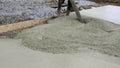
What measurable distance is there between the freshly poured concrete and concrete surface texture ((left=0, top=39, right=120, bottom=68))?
2249 mm

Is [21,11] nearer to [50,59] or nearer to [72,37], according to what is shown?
[72,37]

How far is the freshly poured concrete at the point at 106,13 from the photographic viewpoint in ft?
19.8

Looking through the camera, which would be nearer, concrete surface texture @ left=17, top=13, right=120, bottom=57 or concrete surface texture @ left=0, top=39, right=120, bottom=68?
concrete surface texture @ left=0, top=39, right=120, bottom=68

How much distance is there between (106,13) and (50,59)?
3.42 m

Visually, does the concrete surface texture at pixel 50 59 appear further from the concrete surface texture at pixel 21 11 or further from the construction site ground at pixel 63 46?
the concrete surface texture at pixel 21 11

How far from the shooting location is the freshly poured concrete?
19.8ft

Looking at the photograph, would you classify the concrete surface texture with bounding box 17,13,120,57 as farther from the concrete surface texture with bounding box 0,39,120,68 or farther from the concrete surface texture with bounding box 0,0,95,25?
the concrete surface texture with bounding box 0,0,95,25

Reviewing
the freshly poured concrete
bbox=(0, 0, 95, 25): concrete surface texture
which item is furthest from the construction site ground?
the freshly poured concrete

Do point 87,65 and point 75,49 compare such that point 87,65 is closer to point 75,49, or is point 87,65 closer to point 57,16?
point 75,49

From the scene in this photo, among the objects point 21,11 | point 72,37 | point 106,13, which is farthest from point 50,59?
point 106,13

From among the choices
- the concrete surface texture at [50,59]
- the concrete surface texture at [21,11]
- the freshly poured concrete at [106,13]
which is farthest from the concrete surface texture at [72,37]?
the concrete surface texture at [21,11]

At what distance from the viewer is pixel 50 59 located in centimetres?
363

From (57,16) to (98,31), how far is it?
1.46 meters

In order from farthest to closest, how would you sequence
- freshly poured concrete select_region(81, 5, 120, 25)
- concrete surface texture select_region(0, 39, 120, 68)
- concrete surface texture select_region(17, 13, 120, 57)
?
1. freshly poured concrete select_region(81, 5, 120, 25)
2. concrete surface texture select_region(17, 13, 120, 57)
3. concrete surface texture select_region(0, 39, 120, 68)
